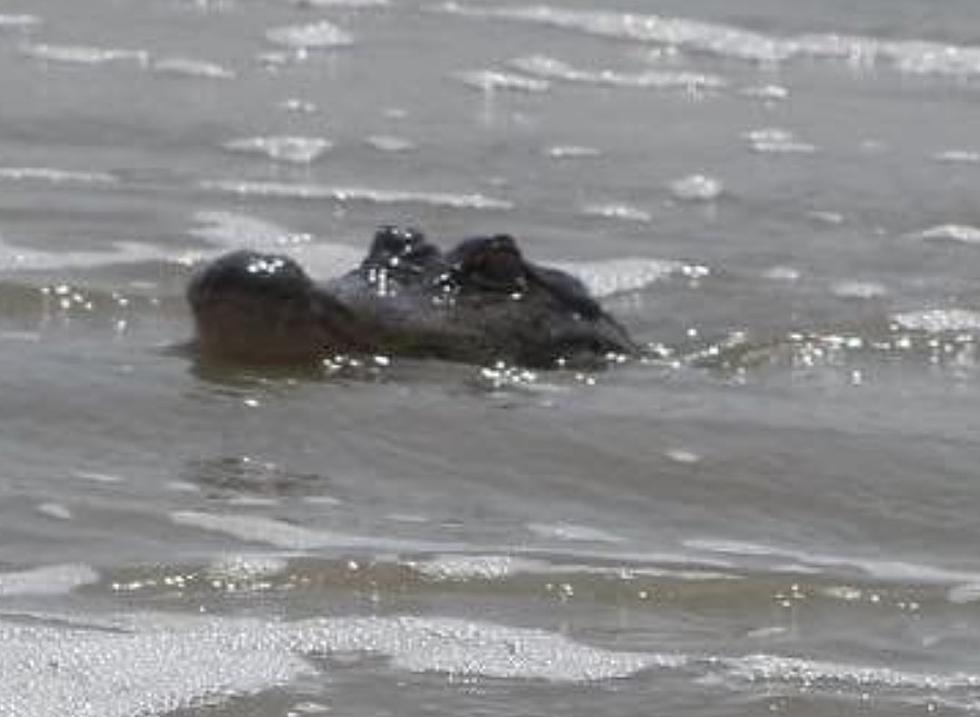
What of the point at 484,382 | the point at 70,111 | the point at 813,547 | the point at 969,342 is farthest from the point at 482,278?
the point at 70,111

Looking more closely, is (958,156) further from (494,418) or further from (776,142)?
(494,418)

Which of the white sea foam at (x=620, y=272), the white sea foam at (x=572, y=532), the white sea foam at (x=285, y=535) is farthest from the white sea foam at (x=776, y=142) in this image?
the white sea foam at (x=285, y=535)

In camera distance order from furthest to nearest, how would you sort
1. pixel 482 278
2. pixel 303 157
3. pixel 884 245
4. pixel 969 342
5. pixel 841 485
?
pixel 303 157 → pixel 884 245 → pixel 969 342 → pixel 482 278 → pixel 841 485

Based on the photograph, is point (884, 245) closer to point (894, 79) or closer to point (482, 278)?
point (482, 278)

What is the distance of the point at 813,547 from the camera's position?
673 centimetres

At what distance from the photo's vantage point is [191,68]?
1551 cm

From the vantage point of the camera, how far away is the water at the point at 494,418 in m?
5.51

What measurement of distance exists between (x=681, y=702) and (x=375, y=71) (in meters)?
10.6

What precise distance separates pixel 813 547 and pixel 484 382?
1.91 metres

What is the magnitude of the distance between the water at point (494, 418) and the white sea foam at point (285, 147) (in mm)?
38

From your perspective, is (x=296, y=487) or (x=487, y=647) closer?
(x=487, y=647)

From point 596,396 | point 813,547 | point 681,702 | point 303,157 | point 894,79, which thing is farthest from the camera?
point 894,79

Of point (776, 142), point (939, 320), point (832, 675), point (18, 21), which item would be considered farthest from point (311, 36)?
point (832, 675)

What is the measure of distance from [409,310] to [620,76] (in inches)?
303
